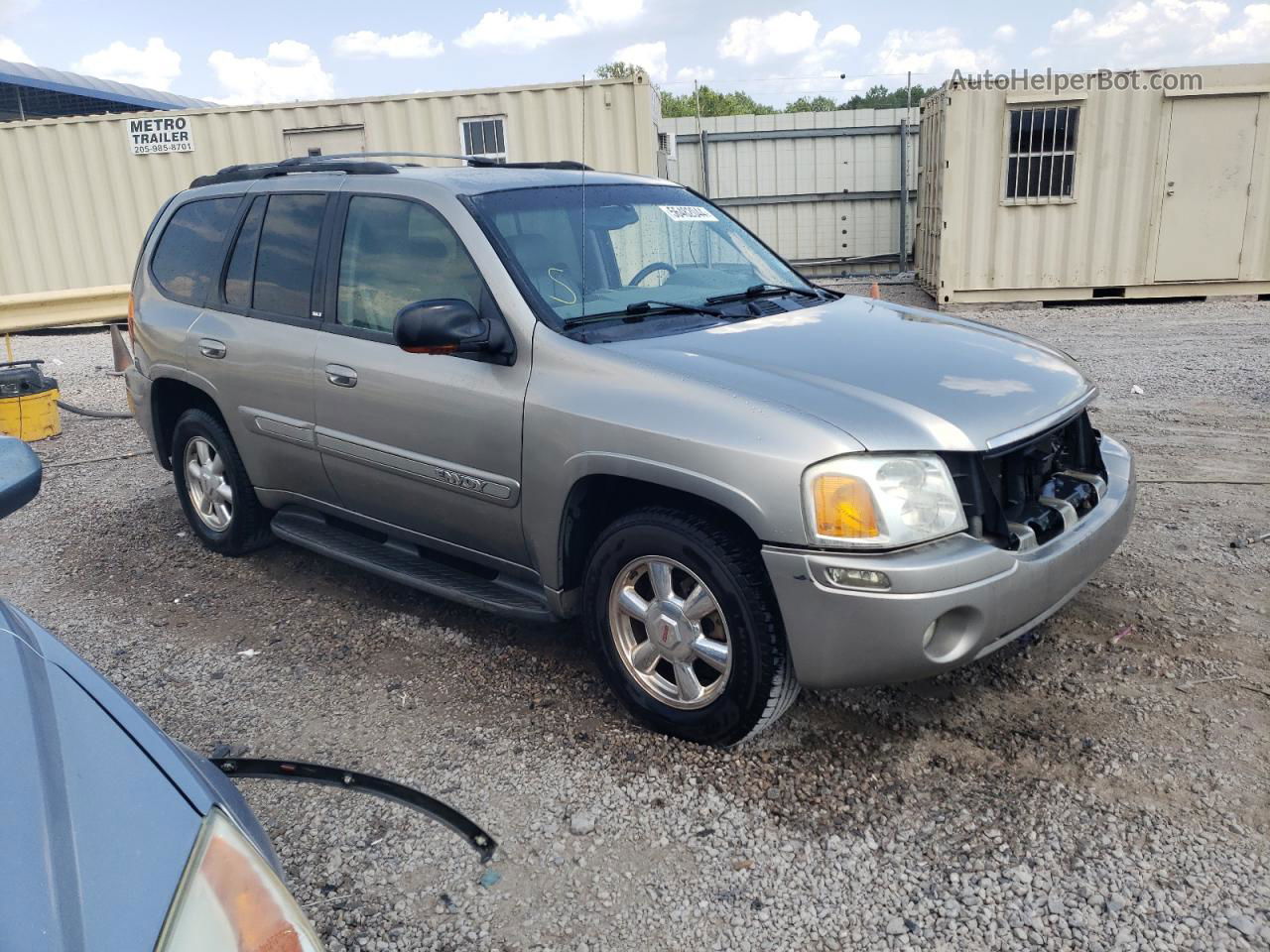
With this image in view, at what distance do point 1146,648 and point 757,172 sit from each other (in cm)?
1504

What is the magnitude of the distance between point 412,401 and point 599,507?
2.75ft

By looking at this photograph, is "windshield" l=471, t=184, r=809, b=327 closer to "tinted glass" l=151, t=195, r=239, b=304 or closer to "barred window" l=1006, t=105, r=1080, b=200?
"tinted glass" l=151, t=195, r=239, b=304

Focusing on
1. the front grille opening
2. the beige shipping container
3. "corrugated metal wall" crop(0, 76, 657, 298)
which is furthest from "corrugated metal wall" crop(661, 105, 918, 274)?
the front grille opening

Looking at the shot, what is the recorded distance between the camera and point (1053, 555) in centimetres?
290

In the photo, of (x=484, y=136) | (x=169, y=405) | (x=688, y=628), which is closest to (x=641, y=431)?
(x=688, y=628)

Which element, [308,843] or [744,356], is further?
[744,356]

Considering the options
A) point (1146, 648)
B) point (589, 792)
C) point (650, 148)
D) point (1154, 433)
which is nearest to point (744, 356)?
point (589, 792)

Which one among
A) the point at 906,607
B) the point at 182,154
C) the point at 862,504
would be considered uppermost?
the point at 182,154

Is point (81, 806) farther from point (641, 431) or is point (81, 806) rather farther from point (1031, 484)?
point (1031, 484)

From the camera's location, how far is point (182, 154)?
1430 cm

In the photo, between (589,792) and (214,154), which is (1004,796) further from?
(214,154)

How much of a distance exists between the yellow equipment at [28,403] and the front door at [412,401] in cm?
507

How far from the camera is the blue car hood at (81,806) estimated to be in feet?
3.66

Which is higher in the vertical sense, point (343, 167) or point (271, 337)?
point (343, 167)
